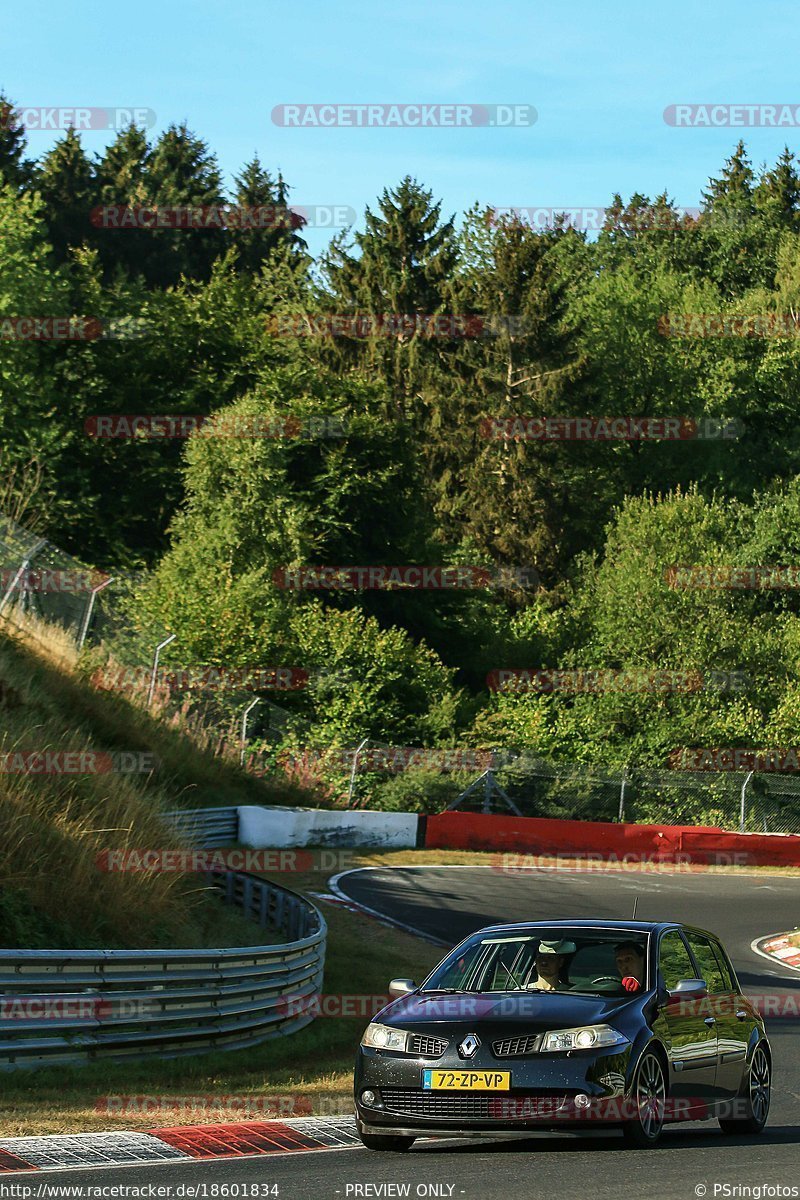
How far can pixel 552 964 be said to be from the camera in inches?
395

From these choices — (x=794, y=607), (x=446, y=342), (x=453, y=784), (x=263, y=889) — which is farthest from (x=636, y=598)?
(x=263, y=889)

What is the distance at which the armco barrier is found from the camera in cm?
3372

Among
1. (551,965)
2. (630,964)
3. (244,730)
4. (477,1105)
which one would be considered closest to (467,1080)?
(477,1105)

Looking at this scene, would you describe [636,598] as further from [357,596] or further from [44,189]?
[44,189]

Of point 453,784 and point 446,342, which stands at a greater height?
point 446,342

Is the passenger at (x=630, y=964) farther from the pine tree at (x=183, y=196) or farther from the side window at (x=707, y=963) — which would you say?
the pine tree at (x=183, y=196)

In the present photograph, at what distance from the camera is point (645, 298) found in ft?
241

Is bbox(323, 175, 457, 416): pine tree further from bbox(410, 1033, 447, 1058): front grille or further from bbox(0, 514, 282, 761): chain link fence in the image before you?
bbox(410, 1033, 447, 1058): front grille

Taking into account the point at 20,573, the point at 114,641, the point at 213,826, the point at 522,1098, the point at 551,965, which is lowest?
the point at 213,826

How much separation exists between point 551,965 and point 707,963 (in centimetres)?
133

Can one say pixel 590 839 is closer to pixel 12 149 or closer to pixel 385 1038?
pixel 385 1038

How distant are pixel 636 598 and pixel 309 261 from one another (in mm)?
35150

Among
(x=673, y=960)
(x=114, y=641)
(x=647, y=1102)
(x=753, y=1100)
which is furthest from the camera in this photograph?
(x=114, y=641)

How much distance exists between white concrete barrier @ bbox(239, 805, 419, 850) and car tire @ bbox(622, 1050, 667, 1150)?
2037cm
